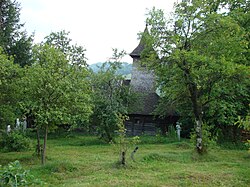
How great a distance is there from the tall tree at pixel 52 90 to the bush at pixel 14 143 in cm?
447

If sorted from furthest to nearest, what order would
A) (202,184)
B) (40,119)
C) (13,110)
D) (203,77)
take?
(203,77), (13,110), (40,119), (202,184)

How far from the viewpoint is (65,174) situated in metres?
10.2

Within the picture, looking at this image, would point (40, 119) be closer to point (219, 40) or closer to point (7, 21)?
point (219, 40)

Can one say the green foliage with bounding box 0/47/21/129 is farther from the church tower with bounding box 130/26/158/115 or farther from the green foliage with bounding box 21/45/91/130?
the church tower with bounding box 130/26/158/115

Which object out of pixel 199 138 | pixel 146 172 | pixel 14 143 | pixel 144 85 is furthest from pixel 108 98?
pixel 146 172

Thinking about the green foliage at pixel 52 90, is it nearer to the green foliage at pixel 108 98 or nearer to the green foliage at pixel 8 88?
the green foliage at pixel 8 88

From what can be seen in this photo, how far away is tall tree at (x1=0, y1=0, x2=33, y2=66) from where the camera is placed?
24656mm

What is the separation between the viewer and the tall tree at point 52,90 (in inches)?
439

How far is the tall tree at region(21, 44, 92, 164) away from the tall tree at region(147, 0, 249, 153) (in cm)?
406

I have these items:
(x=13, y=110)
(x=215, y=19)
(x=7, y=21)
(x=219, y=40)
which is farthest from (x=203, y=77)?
(x=7, y=21)

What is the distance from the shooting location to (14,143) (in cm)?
1585

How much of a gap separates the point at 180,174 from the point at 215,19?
6726mm

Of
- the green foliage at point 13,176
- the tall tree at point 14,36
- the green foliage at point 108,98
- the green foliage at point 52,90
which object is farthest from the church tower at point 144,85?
the green foliage at point 13,176

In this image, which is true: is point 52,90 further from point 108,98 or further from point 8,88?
point 108,98
